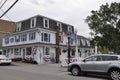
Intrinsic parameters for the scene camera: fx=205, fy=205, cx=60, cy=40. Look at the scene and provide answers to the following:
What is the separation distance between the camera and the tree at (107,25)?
2598 cm

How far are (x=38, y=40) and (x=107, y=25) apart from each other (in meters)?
11.1

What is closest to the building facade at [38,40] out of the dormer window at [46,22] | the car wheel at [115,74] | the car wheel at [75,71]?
the dormer window at [46,22]

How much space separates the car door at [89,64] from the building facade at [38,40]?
17.2m

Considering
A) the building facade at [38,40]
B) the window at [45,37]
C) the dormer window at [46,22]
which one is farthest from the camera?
the dormer window at [46,22]

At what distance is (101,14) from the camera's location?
27688 millimetres

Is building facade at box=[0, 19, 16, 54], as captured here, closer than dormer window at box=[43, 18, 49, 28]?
No

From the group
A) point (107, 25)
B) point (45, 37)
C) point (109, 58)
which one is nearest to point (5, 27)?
point (45, 37)

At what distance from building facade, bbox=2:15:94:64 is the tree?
709cm

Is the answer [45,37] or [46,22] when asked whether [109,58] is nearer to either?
[45,37]

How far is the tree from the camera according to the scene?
1023 inches

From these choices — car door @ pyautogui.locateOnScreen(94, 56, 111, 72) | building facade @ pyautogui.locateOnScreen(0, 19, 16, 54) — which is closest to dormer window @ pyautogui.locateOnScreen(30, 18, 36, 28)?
building facade @ pyautogui.locateOnScreen(0, 19, 16, 54)

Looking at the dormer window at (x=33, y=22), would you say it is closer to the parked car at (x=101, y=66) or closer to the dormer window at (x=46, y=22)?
the dormer window at (x=46, y=22)

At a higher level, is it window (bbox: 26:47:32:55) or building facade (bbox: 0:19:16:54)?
building facade (bbox: 0:19:16:54)

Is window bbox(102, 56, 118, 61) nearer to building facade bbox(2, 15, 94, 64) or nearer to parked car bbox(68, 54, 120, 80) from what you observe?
parked car bbox(68, 54, 120, 80)
